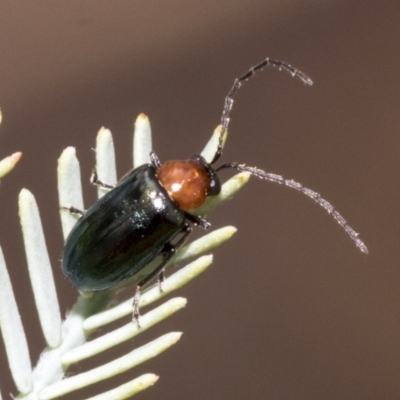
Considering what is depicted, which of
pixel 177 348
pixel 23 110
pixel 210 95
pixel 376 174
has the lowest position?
pixel 177 348

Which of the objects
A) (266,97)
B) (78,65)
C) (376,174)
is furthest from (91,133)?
(376,174)

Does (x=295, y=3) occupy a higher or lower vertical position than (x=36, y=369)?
higher

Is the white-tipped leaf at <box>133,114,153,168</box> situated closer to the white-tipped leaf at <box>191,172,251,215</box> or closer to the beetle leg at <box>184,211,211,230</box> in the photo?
the white-tipped leaf at <box>191,172,251,215</box>

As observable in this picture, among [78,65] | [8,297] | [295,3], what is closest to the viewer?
[8,297]

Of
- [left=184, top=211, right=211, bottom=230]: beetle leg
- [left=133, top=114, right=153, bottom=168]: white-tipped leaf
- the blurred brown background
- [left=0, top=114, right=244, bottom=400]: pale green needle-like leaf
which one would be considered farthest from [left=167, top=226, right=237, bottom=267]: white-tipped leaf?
the blurred brown background

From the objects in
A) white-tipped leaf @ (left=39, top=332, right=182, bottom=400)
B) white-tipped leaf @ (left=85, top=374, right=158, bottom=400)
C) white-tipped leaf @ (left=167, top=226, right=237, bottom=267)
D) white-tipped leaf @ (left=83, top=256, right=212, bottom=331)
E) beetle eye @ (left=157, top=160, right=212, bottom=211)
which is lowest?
white-tipped leaf @ (left=85, top=374, right=158, bottom=400)

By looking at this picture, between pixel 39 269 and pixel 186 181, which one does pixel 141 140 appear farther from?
pixel 186 181

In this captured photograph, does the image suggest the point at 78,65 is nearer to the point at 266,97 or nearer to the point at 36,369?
the point at 266,97
